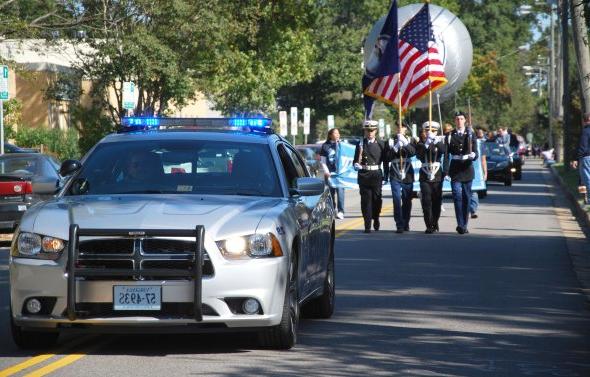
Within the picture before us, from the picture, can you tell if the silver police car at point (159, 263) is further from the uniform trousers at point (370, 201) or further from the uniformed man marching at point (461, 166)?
the uniform trousers at point (370, 201)

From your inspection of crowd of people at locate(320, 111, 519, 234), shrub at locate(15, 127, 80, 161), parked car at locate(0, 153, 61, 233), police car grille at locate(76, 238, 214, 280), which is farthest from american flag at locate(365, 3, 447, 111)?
shrub at locate(15, 127, 80, 161)

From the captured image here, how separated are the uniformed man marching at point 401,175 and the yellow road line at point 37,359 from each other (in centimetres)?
1370

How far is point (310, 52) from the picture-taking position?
62.6 m

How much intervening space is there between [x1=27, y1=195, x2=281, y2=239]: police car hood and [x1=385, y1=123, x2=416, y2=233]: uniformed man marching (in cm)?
1378

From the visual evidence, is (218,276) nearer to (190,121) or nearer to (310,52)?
(190,121)

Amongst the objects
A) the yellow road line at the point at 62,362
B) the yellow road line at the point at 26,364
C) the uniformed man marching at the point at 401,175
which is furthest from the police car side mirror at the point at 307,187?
the uniformed man marching at the point at 401,175

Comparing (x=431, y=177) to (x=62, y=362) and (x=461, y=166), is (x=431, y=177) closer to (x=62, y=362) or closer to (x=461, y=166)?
(x=461, y=166)

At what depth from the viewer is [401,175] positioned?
2441 cm

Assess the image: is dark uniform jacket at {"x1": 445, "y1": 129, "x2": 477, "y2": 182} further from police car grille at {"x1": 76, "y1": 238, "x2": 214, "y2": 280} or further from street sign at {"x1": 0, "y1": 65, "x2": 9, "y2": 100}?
police car grille at {"x1": 76, "y1": 238, "x2": 214, "y2": 280}

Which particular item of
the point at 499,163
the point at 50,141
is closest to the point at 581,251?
the point at 499,163

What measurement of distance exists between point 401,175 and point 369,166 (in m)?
0.61

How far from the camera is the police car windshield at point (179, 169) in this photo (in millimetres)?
10969

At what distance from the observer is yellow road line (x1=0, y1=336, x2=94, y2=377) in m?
9.40

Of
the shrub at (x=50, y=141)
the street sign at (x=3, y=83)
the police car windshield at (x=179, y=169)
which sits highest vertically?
the street sign at (x=3, y=83)
